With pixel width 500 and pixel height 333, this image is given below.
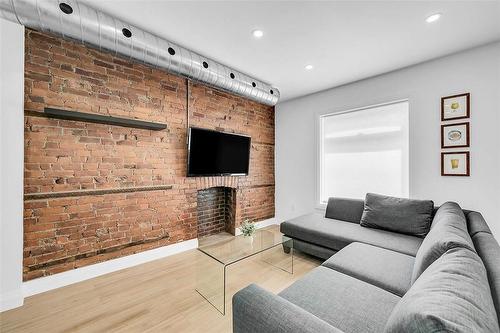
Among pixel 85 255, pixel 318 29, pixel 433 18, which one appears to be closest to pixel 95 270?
pixel 85 255

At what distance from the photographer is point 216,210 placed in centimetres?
415

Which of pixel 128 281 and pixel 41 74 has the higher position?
pixel 41 74

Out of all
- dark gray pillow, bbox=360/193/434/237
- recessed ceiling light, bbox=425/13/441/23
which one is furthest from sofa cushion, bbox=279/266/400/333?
recessed ceiling light, bbox=425/13/441/23

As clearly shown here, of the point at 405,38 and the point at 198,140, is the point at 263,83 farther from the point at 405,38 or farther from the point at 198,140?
the point at 405,38

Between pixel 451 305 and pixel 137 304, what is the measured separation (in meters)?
2.39

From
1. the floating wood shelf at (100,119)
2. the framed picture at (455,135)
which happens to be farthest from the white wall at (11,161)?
the framed picture at (455,135)

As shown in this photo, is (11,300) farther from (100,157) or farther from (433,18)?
(433,18)

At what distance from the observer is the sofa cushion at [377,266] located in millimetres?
1588

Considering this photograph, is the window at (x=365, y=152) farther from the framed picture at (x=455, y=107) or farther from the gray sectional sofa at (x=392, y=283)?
the gray sectional sofa at (x=392, y=283)

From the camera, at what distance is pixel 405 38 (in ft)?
7.96

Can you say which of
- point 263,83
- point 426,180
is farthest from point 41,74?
point 426,180

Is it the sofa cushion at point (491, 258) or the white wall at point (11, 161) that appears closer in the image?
the sofa cushion at point (491, 258)

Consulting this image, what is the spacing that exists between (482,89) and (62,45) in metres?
4.94

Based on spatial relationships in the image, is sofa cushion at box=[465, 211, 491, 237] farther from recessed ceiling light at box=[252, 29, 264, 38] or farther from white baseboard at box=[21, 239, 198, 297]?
white baseboard at box=[21, 239, 198, 297]
